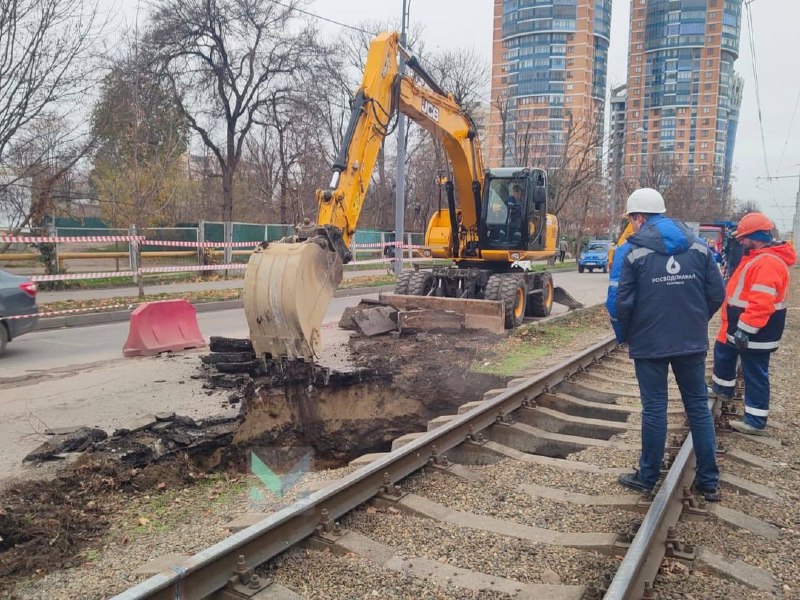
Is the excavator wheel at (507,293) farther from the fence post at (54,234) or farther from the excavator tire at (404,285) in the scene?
the fence post at (54,234)

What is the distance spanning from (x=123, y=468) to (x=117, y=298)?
475 inches

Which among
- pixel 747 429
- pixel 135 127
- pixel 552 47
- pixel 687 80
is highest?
pixel 552 47

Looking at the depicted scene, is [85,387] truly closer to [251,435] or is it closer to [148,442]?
[251,435]

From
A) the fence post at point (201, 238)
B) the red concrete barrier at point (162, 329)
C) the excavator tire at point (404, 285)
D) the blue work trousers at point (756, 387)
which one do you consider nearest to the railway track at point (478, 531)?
the blue work trousers at point (756, 387)

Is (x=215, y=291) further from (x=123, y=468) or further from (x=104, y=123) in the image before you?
(x=123, y=468)

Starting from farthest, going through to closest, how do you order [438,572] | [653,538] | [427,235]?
1. [427,235]
2. [653,538]
3. [438,572]

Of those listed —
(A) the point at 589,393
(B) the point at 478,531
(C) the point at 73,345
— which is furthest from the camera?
(C) the point at 73,345

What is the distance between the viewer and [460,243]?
45.9ft

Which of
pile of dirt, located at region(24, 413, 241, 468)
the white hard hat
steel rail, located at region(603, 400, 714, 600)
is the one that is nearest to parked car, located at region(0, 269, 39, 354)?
pile of dirt, located at region(24, 413, 241, 468)

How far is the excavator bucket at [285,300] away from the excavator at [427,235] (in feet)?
0.03

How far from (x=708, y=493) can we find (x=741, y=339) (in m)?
1.90

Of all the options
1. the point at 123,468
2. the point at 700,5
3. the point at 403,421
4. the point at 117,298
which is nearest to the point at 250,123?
the point at 117,298

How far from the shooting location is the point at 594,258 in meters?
35.0

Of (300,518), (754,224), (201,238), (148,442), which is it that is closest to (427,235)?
(754,224)
